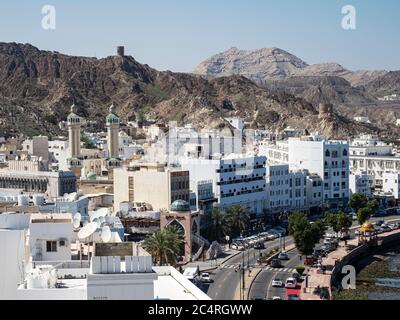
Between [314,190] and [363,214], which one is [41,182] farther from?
[363,214]

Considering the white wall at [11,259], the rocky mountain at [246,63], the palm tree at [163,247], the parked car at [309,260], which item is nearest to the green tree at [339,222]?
the parked car at [309,260]

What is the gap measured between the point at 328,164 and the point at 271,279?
13.8 m

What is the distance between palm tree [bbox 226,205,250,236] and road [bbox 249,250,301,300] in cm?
216

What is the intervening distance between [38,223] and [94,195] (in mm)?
18099

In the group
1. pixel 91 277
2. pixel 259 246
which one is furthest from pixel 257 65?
pixel 91 277

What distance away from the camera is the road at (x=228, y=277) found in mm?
18875

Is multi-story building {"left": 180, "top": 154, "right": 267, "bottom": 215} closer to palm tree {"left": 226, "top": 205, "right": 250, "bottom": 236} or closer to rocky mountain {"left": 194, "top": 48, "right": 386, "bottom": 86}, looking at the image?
palm tree {"left": 226, "top": 205, "right": 250, "bottom": 236}

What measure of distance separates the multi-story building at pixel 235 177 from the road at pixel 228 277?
109 inches

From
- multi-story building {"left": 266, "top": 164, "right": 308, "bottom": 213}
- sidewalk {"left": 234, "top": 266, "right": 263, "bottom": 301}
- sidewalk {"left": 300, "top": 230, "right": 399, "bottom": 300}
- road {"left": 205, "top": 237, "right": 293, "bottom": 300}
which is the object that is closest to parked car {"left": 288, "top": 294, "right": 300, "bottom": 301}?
sidewalk {"left": 300, "top": 230, "right": 399, "bottom": 300}

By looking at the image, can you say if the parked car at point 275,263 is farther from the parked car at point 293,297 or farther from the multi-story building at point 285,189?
the multi-story building at point 285,189

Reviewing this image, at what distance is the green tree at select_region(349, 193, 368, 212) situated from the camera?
32.1 meters

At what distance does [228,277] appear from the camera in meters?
21.0
